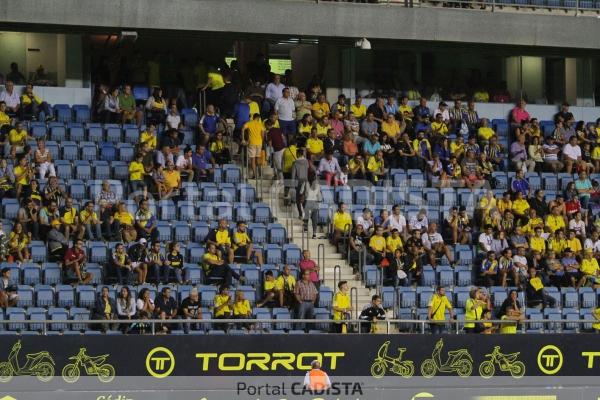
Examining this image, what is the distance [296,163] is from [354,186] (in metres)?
1.33

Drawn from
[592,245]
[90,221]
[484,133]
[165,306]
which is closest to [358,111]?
[484,133]

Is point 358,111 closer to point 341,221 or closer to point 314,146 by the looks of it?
point 314,146

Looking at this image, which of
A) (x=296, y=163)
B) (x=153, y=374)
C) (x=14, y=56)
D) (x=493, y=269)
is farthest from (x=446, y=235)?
(x=14, y=56)

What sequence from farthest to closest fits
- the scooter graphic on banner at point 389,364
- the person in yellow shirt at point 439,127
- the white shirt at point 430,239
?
1. the person in yellow shirt at point 439,127
2. the white shirt at point 430,239
3. the scooter graphic on banner at point 389,364

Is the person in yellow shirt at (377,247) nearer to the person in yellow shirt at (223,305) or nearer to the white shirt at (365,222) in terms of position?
the white shirt at (365,222)

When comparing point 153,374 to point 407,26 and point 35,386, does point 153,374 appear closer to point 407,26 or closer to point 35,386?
point 35,386

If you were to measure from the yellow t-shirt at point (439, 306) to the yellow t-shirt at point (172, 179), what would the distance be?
17.3 feet

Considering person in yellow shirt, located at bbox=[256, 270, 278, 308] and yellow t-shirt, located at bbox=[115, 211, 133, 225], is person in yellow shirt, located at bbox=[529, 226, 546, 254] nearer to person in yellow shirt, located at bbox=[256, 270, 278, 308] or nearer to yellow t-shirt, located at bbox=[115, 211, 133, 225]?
person in yellow shirt, located at bbox=[256, 270, 278, 308]

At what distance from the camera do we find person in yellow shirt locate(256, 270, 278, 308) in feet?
82.0

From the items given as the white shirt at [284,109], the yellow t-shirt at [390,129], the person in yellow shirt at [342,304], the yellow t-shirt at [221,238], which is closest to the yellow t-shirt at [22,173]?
the yellow t-shirt at [221,238]

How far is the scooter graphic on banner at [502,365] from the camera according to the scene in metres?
24.2

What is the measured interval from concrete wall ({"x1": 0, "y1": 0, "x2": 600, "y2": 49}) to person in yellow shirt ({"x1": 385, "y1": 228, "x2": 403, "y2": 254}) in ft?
17.5

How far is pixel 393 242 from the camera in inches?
1057

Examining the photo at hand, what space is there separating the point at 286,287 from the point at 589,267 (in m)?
6.21
